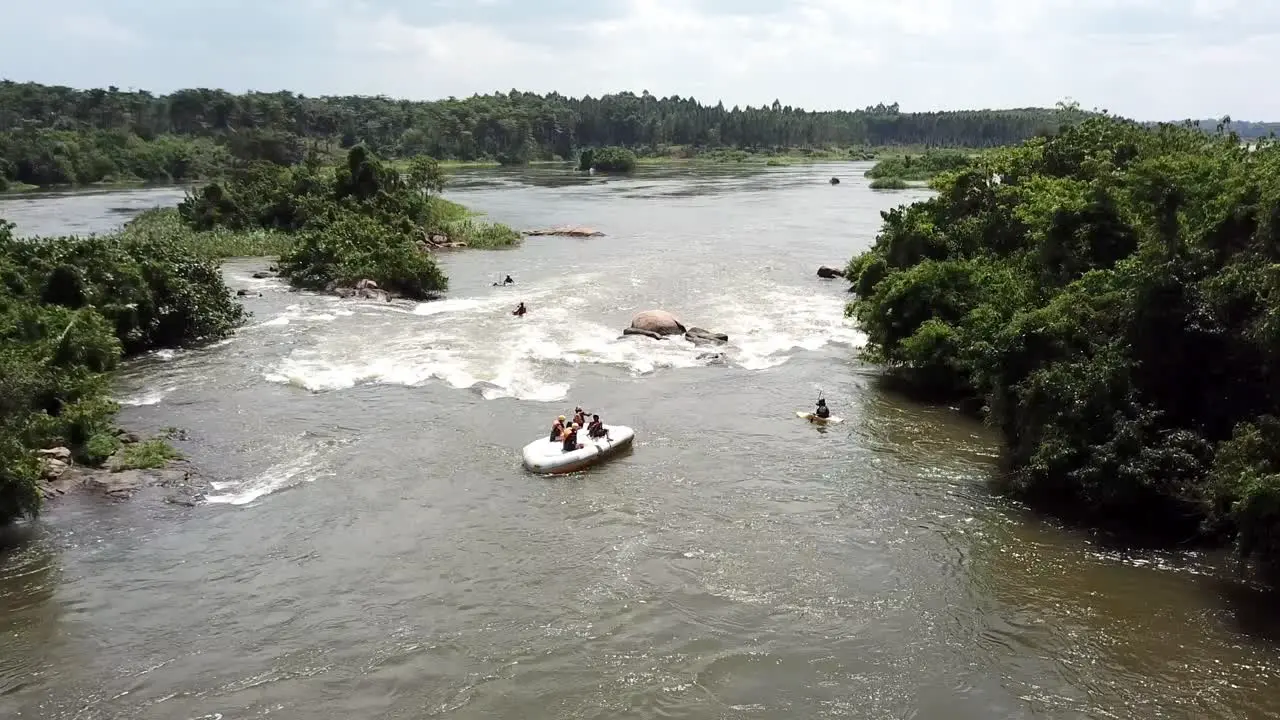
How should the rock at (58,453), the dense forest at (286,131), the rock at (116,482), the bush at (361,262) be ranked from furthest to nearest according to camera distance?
1. the dense forest at (286,131)
2. the bush at (361,262)
3. the rock at (58,453)
4. the rock at (116,482)

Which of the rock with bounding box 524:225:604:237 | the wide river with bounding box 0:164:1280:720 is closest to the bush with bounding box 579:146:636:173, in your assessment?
the rock with bounding box 524:225:604:237

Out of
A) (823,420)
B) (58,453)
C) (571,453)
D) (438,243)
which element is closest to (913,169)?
(438,243)

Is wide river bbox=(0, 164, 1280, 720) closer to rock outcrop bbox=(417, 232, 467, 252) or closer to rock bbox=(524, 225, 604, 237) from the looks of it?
rock outcrop bbox=(417, 232, 467, 252)

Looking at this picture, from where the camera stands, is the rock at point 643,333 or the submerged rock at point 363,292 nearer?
the rock at point 643,333

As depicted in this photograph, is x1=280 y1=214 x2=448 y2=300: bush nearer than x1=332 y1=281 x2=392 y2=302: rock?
No

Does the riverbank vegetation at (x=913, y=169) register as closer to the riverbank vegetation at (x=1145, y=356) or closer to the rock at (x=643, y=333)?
the rock at (x=643, y=333)

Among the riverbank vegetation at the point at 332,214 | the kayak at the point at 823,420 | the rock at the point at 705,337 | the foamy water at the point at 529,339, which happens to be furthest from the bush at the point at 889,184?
the kayak at the point at 823,420

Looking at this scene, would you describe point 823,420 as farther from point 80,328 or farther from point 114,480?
point 80,328

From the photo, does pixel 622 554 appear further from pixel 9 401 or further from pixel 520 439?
pixel 9 401
